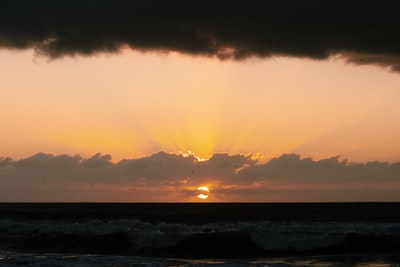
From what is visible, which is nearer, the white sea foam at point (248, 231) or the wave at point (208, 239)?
the wave at point (208, 239)

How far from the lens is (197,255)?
34.9 m

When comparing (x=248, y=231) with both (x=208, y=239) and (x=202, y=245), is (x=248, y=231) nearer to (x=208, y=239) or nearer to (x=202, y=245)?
(x=208, y=239)

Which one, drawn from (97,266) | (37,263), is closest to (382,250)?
(97,266)

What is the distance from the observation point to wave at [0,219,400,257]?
35.3 m

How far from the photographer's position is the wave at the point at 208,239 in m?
35.3

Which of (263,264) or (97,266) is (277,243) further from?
(97,266)

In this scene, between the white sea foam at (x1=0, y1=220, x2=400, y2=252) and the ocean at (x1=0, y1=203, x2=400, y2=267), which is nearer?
the ocean at (x1=0, y1=203, x2=400, y2=267)

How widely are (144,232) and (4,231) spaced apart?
42.6 ft

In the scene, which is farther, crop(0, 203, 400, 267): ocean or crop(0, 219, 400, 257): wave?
crop(0, 219, 400, 257): wave

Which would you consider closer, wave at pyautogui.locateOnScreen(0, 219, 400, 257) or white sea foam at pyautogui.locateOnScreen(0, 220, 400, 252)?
wave at pyautogui.locateOnScreen(0, 219, 400, 257)

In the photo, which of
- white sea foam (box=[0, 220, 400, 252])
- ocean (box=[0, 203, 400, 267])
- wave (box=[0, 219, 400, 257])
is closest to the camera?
ocean (box=[0, 203, 400, 267])

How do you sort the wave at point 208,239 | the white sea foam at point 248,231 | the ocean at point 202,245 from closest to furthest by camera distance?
the ocean at point 202,245, the wave at point 208,239, the white sea foam at point 248,231

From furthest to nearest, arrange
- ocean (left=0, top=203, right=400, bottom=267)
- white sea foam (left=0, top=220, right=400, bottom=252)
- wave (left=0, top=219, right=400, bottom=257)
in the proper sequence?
white sea foam (left=0, top=220, right=400, bottom=252)
wave (left=0, top=219, right=400, bottom=257)
ocean (left=0, top=203, right=400, bottom=267)

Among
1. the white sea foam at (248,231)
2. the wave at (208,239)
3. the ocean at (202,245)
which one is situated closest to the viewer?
the ocean at (202,245)
